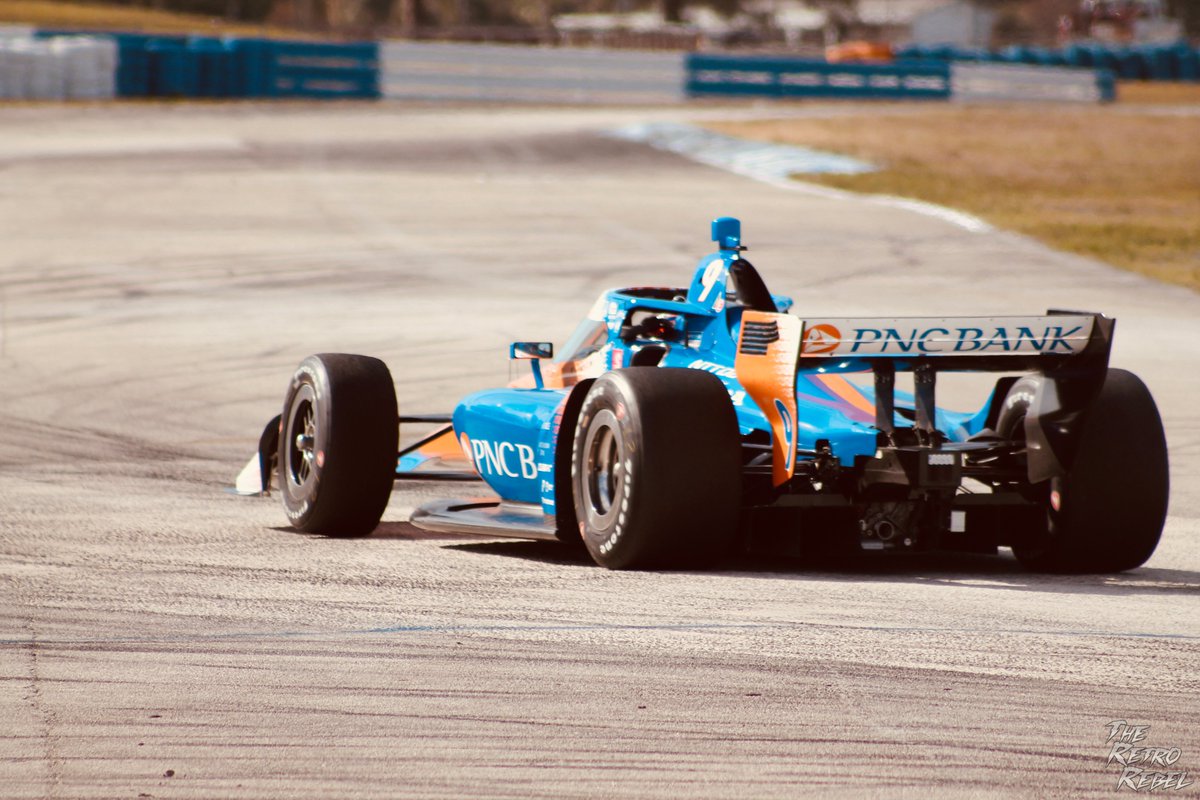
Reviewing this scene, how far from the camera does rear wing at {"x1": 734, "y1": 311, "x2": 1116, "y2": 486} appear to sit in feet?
23.6

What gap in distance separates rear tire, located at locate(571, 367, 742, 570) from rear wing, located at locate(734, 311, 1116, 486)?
0.80ft

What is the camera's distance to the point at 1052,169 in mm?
35156

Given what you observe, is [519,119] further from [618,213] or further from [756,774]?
[756,774]

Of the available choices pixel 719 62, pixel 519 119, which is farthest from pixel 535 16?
pixel 519 119

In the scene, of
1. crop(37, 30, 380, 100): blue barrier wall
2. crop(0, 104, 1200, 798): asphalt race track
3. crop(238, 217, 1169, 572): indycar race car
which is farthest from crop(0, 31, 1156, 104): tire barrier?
crop(238, 217, 1169, 572): indycar race car

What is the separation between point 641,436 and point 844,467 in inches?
35.7

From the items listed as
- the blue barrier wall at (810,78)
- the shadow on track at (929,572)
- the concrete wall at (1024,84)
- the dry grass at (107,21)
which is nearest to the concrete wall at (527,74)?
the blue barrier wall at (810,78)

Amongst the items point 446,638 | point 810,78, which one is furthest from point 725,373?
point 810,78

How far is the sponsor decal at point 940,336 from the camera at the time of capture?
7141mm

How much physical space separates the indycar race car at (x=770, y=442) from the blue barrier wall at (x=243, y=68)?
38.7m

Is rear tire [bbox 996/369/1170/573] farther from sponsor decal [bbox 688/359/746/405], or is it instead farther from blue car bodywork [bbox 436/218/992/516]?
sponsor decal [bbox 688/359/746/405]

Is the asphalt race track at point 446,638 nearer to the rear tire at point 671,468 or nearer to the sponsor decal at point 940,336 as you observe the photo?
the rear tire at point 671,468
